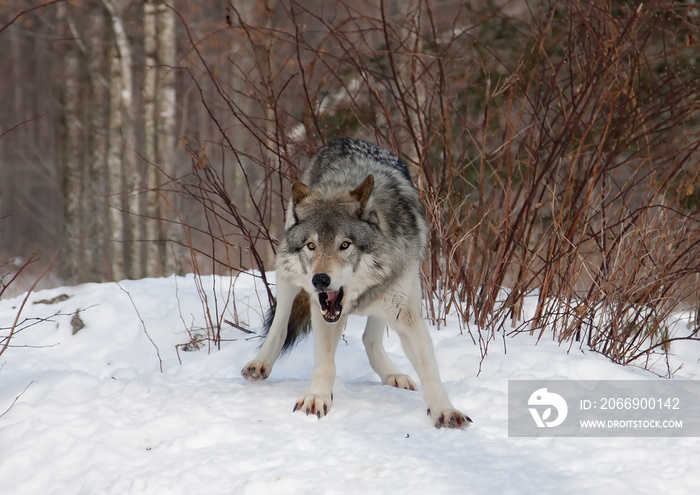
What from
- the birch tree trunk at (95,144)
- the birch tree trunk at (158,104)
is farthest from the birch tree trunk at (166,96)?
the birch tree trunk at (95,144)

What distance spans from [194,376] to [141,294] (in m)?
2.07

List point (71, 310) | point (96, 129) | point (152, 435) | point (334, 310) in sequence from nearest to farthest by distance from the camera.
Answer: point (152, 435)
point (334, 310)
point (71, 310)
point (96, 129)

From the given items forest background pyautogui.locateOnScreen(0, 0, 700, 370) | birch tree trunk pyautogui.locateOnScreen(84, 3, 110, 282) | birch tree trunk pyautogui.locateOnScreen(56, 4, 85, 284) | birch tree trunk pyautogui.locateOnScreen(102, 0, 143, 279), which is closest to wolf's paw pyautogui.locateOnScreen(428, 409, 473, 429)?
forest background pyautogui.locateOnScreen(0, 0, 700, 370)

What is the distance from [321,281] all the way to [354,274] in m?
0.29

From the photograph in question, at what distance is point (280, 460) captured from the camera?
2.84 meters

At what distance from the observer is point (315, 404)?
334 cm

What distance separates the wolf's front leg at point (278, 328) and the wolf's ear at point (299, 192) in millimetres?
592

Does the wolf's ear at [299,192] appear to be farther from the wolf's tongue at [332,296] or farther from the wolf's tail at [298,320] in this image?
the wolf's tail at [298,320]

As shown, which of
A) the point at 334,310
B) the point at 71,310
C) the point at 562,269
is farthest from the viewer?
the point at 71,310

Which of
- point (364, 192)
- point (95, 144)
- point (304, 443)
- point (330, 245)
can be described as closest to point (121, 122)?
point (95, 144)

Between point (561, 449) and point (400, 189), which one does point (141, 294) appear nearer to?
point (400, 189)

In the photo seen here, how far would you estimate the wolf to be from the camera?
332 cm

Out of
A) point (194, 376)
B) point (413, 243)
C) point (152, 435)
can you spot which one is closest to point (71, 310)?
point (194, 376)

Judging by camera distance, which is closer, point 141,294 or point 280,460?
point 280,460
